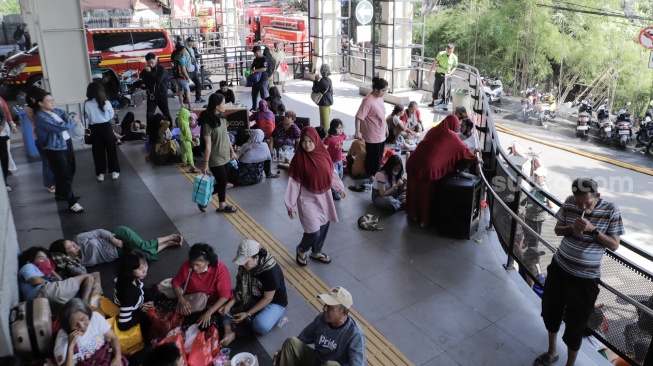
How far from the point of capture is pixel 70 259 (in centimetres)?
530

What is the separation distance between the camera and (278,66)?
49.9ft

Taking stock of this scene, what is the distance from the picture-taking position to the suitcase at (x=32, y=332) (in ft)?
13.0

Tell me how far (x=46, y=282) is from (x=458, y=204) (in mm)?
4557

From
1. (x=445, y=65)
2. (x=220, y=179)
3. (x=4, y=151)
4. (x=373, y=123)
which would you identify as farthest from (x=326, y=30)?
(x=220, y=179)

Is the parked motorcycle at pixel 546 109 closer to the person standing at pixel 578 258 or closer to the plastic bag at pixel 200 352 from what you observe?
the person standing at pixel 578 258

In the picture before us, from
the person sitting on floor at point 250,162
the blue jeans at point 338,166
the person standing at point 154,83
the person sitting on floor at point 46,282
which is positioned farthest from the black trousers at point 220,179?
the person standing at point 154,83

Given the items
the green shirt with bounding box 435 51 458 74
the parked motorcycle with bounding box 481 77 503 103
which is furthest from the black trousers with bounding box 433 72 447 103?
the parked motorcycle with bounding box 481 77 503 103

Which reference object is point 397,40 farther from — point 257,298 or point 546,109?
point 257,298

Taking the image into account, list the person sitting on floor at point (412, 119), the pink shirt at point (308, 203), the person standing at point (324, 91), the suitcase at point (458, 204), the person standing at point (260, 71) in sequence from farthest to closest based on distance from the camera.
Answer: the person standing at point (260, 71)
the person sitting on floor at point (412, 119)
the person standing at point (324, 91)
the suitcase at point (458, 204)
the pink shirt at point (308, 203)

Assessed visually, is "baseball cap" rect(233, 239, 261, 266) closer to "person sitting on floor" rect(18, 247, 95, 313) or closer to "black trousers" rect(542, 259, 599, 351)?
"person sitting on floor" rect(18, 247, 95, 313)

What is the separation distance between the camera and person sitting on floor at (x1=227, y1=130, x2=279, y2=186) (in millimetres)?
8289

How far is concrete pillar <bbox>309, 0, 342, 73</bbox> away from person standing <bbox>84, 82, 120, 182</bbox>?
10.4 m

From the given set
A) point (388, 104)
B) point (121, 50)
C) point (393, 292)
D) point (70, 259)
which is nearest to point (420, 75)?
point (388, 104)

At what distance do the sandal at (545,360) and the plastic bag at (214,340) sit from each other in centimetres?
264
